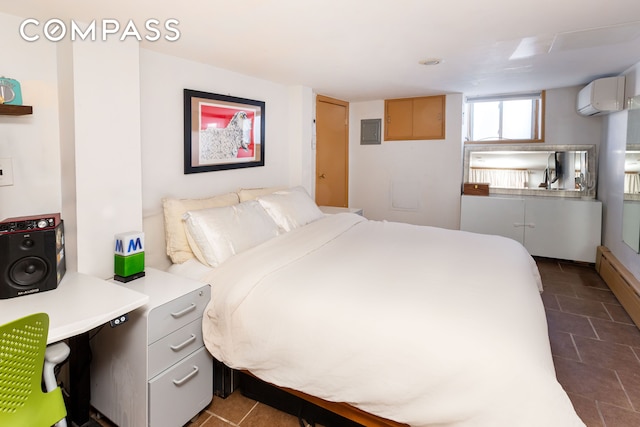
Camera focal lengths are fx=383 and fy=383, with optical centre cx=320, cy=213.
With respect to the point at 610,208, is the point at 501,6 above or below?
above

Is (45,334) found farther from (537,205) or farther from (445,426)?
(537,205)

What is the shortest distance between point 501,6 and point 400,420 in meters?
2.05

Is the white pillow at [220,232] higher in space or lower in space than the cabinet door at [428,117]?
lower

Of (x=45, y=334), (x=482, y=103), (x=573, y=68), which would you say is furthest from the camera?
(x=482, y=103)

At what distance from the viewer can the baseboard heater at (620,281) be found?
3025mm

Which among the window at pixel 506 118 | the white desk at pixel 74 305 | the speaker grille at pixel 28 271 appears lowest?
the white desk at pixel 74 305

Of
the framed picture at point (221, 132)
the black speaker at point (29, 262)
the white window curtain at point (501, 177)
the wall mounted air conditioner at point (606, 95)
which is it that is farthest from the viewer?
the white window curtain at point (501, 177)

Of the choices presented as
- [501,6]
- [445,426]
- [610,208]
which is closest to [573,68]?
[610,208]

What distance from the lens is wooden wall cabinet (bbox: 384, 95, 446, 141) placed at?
4930 mm

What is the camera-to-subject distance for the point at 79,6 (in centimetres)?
185

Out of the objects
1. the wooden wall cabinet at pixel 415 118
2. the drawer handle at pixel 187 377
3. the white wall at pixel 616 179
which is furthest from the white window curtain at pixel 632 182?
the drawer handle at pixel 187 377

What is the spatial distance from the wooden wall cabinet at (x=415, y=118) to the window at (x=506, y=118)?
21.4 inches

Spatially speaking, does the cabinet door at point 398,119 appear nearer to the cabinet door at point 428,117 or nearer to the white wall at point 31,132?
the cabinet door at point 428,117

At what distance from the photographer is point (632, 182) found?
3.24 meters
